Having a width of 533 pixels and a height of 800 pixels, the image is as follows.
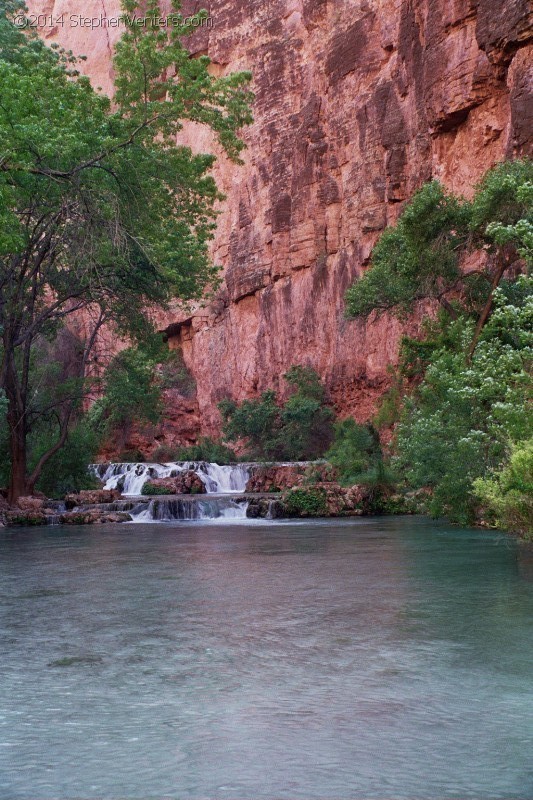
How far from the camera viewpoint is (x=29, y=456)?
26.9m

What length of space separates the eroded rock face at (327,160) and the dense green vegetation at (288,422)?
1427 mm

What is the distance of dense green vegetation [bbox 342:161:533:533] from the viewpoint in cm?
1080

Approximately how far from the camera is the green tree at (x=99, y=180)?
15047 mm

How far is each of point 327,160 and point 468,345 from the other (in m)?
27.0

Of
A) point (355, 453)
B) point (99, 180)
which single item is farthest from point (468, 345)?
point (355, 453)

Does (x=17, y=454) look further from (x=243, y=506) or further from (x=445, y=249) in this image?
(x=445, y=249)

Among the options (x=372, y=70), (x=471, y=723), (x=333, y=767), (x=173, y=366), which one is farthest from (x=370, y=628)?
(x=173, y=366)

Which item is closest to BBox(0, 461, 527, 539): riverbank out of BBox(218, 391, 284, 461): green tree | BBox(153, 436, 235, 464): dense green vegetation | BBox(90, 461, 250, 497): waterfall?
BBox(90, 461, 250, 497): waterfall

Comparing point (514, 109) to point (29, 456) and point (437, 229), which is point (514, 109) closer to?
point (437, 229)

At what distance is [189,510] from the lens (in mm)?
24672

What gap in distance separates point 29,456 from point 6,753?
2431cm

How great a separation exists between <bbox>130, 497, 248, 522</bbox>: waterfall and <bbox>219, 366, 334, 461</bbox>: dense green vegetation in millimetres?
15841

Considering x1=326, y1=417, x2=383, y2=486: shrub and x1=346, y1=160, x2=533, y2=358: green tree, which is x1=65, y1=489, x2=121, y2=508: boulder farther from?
x1=346, y1=160, x2=533, y2=358: green tree

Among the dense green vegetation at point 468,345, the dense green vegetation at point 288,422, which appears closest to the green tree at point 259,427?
the dense green vegetation at point 288,422
